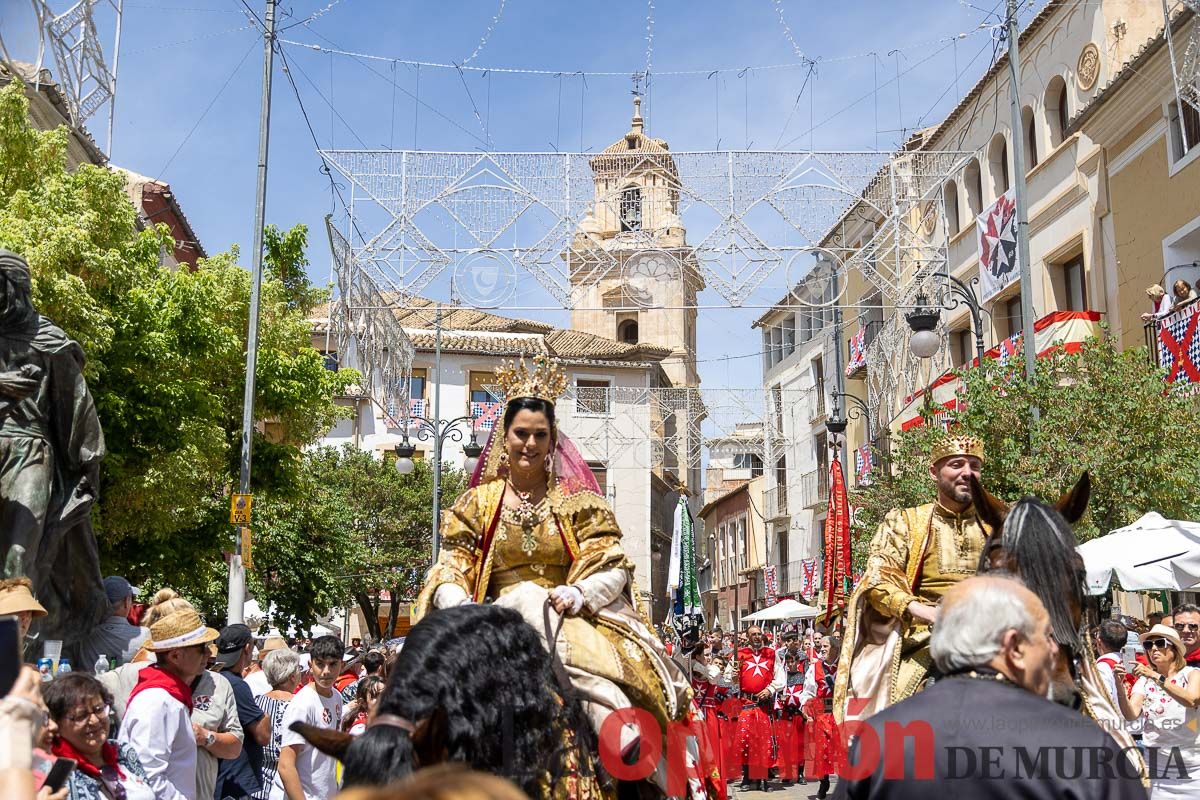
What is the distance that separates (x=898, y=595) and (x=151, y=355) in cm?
1501

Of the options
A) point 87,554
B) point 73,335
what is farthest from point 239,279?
point 87,554

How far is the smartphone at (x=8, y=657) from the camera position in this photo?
2.27 m

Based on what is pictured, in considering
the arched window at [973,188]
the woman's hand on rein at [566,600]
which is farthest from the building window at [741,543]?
the woman's hand on rein at [566,600]

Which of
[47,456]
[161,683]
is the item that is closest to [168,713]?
[161,683]

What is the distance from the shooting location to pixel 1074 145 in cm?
2352

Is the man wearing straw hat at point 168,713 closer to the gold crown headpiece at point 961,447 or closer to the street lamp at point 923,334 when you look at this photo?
the gold crown headpiece at point 961,447

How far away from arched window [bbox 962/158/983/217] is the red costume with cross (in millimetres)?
15295

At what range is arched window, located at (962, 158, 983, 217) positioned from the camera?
2833cm

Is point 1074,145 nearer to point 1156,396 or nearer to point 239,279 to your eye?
point 1156,396

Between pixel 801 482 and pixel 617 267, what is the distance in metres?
25.0

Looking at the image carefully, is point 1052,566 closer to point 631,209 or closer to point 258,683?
point 258,683

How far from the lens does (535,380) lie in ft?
18.3

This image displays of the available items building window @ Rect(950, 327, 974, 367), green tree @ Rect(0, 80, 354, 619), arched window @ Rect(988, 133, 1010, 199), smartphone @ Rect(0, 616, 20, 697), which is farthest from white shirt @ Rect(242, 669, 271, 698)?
building window @ Rect(950, 327, 974, 367)

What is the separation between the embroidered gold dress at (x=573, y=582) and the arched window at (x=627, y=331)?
218ft
